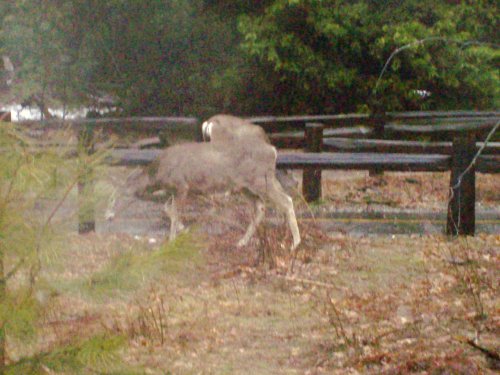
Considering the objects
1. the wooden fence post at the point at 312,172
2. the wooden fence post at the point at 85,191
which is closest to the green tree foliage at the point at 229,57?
the wooden fence post at the point at 312,172

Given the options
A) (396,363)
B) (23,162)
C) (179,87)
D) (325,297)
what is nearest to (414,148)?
(179,87)

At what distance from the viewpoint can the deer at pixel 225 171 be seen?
826 centimetres

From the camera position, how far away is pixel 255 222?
8.14m

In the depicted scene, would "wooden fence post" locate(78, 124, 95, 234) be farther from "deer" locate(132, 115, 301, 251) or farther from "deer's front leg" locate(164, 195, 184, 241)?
"deer" locate(132, 115, 301, 251)

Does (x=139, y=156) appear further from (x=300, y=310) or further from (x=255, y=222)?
(x=300, y=310)

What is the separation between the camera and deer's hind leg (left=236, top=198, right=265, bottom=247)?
319 inches

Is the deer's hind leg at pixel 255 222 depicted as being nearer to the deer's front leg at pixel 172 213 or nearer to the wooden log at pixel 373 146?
the deer's front leg at pixel 172 213

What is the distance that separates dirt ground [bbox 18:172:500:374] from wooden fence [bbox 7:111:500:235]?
1.98ft

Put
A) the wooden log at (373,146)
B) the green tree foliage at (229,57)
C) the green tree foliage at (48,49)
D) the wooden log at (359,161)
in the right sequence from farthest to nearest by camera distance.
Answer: the green tree foliage at (48,49), the green tree foliage at (229,57), the wooden log at (373,146), the wooden log at (359,161)

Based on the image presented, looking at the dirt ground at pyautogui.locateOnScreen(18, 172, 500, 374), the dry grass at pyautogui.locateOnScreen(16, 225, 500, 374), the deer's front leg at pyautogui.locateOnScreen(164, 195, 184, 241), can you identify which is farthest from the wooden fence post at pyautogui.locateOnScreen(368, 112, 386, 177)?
the deer's front leg at pyautogui.locateOnScreen(164, 195, 184, 241)

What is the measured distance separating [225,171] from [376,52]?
434 centimetres

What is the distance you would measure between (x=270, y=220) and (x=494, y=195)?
209 inches

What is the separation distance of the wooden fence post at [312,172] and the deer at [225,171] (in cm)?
290

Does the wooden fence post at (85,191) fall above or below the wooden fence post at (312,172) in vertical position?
above
